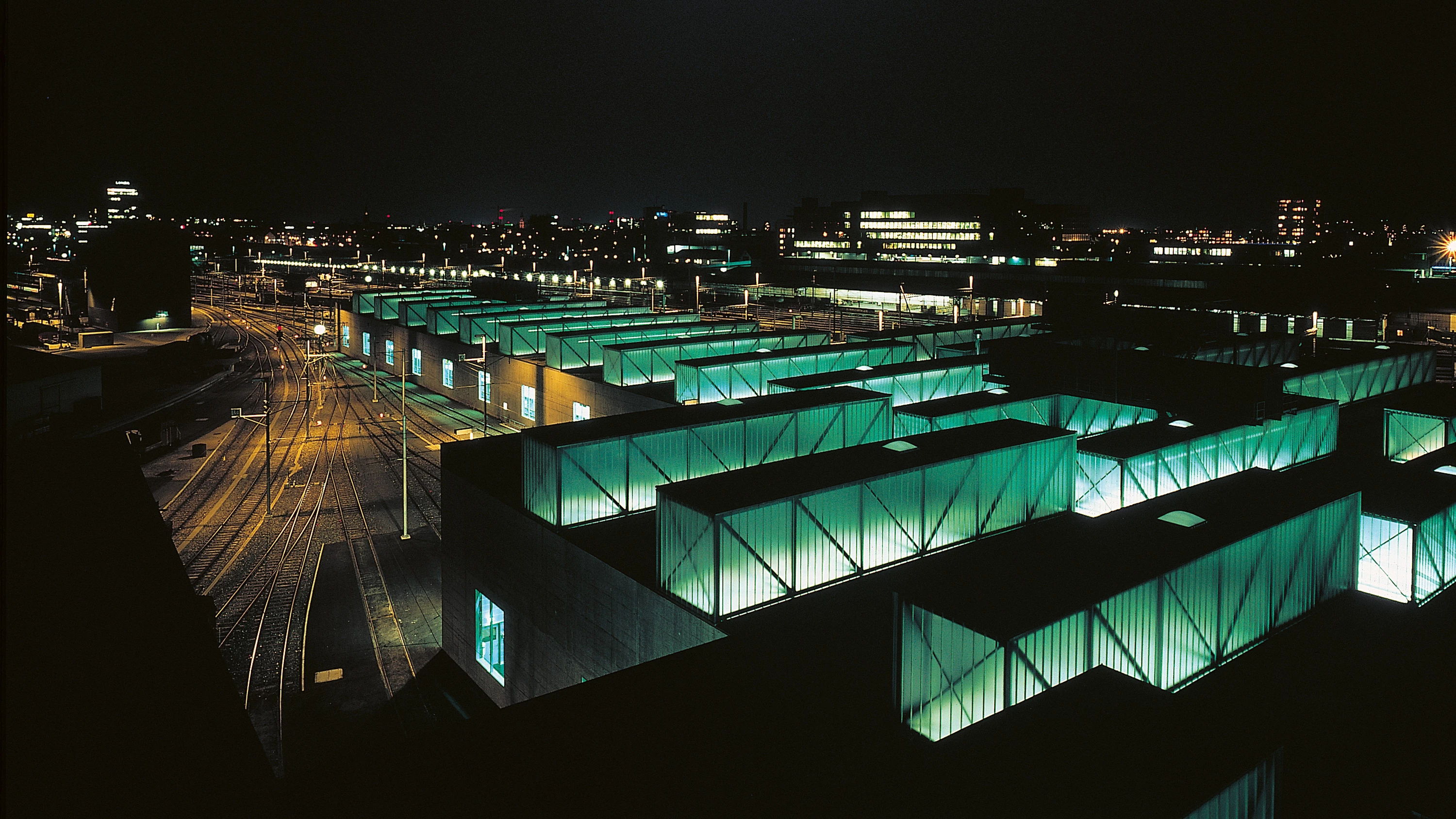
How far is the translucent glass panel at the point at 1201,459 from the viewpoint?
20.4 m

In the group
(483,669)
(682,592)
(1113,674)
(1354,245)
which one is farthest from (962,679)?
(1354,245)

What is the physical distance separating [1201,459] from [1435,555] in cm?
634

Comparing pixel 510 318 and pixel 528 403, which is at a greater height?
pixel 510 318

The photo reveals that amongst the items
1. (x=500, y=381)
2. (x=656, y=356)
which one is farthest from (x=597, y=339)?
(x=656, y=356)

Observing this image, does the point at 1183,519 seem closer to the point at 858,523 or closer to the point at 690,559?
the point at 858,523

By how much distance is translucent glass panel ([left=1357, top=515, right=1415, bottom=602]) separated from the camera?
607 inches

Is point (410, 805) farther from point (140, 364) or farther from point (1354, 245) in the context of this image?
point (1354, 245)

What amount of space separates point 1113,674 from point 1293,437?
18865mm

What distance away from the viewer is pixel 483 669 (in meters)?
19.7

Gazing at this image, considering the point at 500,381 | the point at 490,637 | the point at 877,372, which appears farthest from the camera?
the point at 500,381

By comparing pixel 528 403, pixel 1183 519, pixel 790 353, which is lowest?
pixel 528 403

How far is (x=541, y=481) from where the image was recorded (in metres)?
19.3

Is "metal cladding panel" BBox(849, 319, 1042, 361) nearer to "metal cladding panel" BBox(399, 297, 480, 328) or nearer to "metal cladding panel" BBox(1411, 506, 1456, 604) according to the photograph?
"metal cladding panel" BBox(1411, 506, 1456, 604)

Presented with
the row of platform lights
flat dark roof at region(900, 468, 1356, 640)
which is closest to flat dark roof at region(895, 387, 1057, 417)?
flat dark roof at region(900, 468, 1356, 640)
